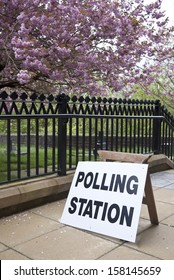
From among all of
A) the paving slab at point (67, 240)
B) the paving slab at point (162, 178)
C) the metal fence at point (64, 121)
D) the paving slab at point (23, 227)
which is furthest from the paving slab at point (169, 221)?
the metal fence at point (64, 121)

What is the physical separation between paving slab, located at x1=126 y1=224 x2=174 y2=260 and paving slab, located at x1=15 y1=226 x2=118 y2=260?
0.88ft

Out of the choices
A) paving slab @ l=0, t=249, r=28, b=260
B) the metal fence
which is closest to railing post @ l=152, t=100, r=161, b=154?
the metal fence

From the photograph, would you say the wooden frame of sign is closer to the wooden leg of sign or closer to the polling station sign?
the wooden leg of sign

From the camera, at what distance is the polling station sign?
3227 millimetres

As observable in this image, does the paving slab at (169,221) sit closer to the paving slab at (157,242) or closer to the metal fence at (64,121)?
the paving slab at (157,242)

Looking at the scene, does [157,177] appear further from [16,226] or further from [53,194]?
[16,226]

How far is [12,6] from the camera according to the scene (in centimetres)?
530

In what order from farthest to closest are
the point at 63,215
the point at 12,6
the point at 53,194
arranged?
the point at 12,6 → the point at 53,194 → the point at 63,215

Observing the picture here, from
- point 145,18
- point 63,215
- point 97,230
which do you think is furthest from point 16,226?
point 145,18

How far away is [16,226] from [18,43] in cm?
287

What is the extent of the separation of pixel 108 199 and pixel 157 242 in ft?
2.16

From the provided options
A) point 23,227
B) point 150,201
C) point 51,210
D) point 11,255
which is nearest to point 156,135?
point 150,201

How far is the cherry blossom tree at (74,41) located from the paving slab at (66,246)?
8.79 ft

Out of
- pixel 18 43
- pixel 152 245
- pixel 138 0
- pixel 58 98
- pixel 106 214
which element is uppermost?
pixel 138 0
